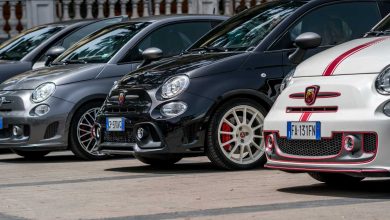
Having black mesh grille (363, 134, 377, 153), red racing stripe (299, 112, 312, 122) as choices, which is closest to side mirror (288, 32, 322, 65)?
red racing stripe (299, 112, 312, 122)

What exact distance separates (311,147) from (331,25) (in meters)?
3.11

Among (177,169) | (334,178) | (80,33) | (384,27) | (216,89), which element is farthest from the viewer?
(80,33)

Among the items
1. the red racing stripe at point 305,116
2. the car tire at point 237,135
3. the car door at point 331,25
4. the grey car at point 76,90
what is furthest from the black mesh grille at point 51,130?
the red racing stripe at point 305,116

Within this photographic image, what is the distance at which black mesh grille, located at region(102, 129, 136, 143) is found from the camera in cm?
1074

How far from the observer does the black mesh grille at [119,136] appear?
35.2 ft

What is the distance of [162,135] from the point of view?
408 inches

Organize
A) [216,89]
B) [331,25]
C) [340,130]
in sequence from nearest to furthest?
[340,130] → [216,89] → [331,25]

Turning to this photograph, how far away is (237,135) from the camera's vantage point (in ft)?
34.6

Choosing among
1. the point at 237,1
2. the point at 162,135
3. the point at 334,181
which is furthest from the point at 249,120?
the point at 237,1

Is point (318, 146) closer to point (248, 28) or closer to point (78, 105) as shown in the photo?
point (248, 28)

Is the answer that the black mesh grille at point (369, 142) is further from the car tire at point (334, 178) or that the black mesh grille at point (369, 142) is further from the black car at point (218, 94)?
the black car at point (218, 94)

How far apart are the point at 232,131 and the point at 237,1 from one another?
16.9 metres

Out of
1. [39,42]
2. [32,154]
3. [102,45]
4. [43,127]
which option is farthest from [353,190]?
[39,42]

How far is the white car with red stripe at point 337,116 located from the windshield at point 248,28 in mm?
2224
